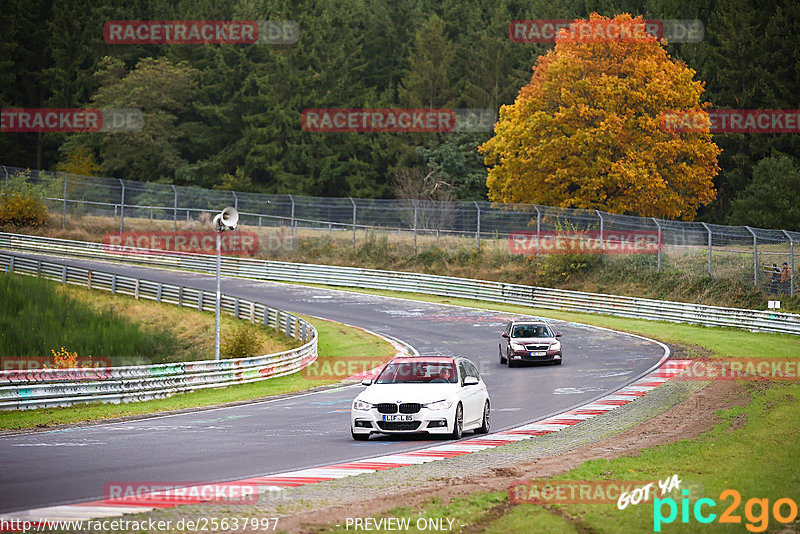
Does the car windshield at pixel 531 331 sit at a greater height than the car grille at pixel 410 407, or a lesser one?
lesser

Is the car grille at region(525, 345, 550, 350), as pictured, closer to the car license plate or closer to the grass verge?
the grass verge

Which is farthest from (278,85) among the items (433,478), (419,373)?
(433,478)

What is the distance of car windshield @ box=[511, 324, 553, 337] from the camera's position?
102 ft

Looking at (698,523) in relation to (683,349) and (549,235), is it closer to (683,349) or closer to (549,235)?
(683,349)

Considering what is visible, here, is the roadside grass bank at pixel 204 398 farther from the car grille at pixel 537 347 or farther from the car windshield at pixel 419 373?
the car windshield at pixel 419 373

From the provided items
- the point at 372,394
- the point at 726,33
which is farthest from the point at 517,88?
the point at 372,394

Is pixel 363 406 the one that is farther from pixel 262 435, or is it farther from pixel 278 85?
pixel 278 85

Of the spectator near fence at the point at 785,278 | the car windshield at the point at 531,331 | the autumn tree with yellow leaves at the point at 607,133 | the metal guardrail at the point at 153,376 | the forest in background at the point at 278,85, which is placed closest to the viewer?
the metal guardrail at the point at 153,376

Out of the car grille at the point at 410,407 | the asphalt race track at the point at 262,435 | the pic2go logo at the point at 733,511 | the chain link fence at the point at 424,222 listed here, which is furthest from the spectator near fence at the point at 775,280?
the pic2go logo at the point at 733,511

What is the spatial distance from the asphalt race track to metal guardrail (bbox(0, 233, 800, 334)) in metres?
6.57

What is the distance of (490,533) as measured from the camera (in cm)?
945

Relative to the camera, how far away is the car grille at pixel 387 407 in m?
16.5

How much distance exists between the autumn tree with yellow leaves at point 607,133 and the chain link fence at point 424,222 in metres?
2.26

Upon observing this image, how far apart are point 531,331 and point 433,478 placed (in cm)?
1916
